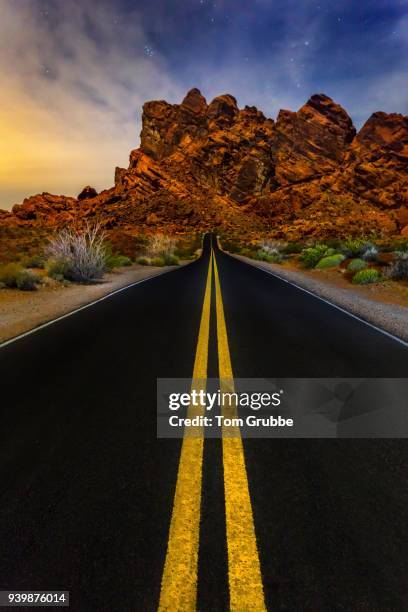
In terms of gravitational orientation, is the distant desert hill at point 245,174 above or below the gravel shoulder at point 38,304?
above

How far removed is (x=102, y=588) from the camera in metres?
1.69

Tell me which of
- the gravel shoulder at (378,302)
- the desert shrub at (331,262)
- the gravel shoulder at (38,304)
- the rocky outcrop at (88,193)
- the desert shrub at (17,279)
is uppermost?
the rocky outcrop at (88,193)

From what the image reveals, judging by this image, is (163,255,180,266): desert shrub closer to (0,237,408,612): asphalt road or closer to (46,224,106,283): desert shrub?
(46,224,106,283): desert shrub

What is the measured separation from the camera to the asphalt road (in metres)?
1.72

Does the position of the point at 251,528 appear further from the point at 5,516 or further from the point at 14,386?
the point at 14,386

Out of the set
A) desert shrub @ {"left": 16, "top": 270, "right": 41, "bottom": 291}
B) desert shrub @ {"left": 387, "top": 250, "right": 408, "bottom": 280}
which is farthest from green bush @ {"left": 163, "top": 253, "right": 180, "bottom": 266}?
desert shrub @ {"left": 387, "top": 250, "right": 408, "bottom": 280}

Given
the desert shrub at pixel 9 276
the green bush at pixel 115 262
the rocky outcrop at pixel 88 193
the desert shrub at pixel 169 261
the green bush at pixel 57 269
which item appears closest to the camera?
the desert shrub at pixel 9 276

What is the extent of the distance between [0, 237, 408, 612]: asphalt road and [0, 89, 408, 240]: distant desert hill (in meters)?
87.8

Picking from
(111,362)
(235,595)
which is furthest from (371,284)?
(235,595)

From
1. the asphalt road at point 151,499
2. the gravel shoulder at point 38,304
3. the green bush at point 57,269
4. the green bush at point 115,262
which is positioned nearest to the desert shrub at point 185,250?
the green bush at point 115,262

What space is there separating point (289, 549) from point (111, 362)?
3.55 meters

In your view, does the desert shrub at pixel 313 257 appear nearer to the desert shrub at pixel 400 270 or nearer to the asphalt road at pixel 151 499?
the desert shrub at pixel 400 270

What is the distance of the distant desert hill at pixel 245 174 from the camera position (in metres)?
99.7

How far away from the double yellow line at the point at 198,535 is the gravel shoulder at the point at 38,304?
5114 mm
